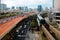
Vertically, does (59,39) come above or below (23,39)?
above

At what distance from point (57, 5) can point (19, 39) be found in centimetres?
8518

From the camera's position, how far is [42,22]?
46250 millimetres

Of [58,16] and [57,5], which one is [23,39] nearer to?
[58,16]

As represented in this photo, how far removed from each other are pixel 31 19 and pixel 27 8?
9712 centimetres

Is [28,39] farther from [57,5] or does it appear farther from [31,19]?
[57,5]

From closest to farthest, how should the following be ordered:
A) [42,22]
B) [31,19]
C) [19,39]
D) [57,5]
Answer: [19,39] < [42,22] < [31,19] < [57,5]

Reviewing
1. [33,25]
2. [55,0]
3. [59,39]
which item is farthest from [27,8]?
[59,39]

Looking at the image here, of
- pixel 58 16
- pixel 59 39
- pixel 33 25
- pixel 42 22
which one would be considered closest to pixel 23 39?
pixel 42 22

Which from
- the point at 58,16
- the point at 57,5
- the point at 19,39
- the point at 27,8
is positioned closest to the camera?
the point at 19,39

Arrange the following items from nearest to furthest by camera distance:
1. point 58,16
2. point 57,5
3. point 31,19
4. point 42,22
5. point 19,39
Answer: point 19,39, point 42,22, point 31,19, point 58,16, point 57,5

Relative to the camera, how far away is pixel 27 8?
166000 mm

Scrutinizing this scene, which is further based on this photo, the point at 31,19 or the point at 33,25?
the point at 31,19

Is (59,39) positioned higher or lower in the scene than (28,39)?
higher

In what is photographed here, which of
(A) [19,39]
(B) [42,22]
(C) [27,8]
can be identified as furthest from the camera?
(C) [27,8]
